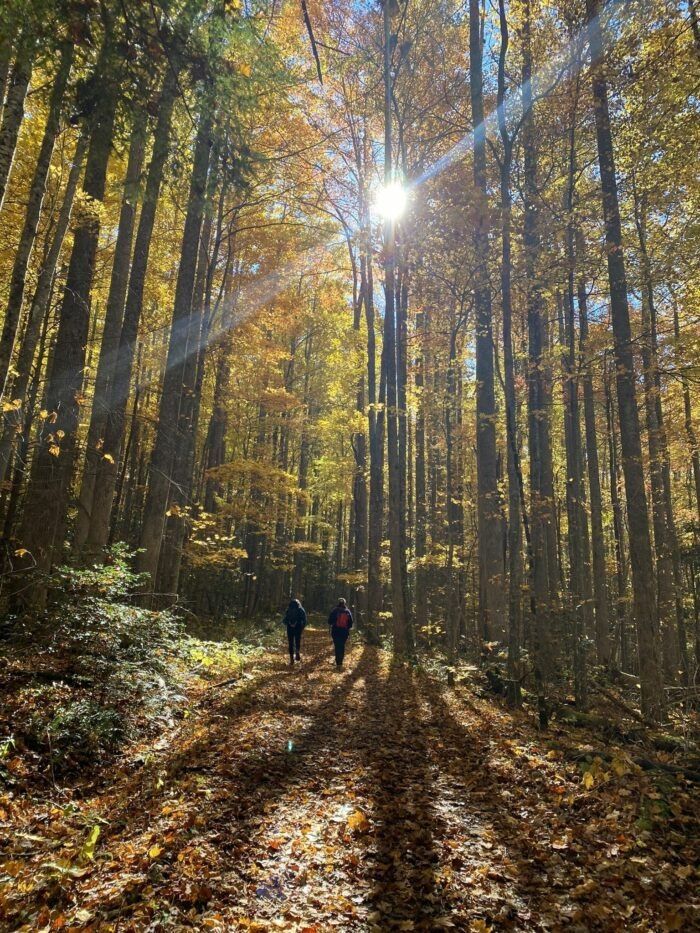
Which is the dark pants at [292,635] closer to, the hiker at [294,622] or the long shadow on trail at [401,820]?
the hiker at [294,622]

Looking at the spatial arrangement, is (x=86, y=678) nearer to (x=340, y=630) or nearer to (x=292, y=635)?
(x=292, y=635)

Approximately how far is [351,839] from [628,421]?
27.6 feet

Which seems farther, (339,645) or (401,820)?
(339,645)

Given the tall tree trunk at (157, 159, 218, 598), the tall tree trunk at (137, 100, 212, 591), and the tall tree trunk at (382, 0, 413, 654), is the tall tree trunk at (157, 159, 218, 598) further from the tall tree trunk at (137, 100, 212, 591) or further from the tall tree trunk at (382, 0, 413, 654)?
the tall tree trunk at (382, 0, 413, 654)

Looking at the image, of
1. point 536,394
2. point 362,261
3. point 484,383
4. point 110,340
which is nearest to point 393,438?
point 484,383

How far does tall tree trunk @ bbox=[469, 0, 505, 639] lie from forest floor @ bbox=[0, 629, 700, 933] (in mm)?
5749

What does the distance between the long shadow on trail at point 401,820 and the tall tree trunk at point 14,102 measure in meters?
6.62

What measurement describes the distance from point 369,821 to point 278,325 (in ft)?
48.3

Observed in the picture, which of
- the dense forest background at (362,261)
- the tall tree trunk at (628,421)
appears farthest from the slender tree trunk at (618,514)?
the tall tree trunk at (628,421)

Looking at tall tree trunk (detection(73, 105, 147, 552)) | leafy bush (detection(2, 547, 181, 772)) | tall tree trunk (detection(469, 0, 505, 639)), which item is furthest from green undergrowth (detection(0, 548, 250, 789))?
tall tree trunk (detection(469, 0, 505, 639))

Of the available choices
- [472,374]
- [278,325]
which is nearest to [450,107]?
[278,325]

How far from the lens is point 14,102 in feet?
16.7

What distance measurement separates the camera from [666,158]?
27.8 feet

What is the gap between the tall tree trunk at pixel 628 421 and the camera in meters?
8.38
